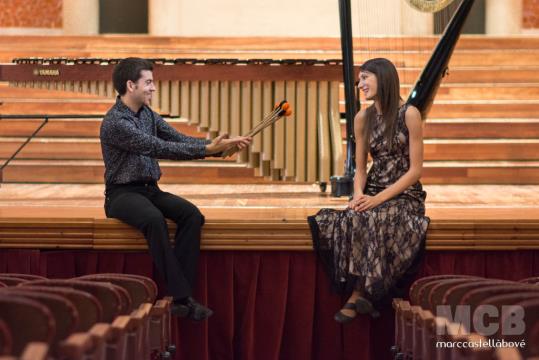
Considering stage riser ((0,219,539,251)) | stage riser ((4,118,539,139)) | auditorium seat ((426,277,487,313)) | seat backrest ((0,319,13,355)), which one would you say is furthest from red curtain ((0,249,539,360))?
stage riser ((4,118,539,139))

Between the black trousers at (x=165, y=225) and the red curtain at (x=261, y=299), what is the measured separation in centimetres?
19

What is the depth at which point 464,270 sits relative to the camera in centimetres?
442

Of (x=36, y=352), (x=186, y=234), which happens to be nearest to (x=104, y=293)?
(x=36, y=352)

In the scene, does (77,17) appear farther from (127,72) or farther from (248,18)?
(127,72)

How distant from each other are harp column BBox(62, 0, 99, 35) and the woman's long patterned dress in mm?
6630

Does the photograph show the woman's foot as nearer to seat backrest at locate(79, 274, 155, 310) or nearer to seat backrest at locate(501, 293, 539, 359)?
seat backrest at locate(79, 274, 155, 310)

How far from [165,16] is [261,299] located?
6.40m

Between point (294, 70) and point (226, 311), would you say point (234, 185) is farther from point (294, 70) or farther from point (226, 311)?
point (226, 311)

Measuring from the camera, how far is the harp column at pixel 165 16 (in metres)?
10.3

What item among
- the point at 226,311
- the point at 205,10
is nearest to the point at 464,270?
the point at 226,311

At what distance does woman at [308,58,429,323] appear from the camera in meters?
4.20

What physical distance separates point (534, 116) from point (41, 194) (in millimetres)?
4049

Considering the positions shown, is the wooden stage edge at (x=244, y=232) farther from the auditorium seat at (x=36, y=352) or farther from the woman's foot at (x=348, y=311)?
the auditorium seat at (x=36, y=352)

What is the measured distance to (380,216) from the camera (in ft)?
13.9
